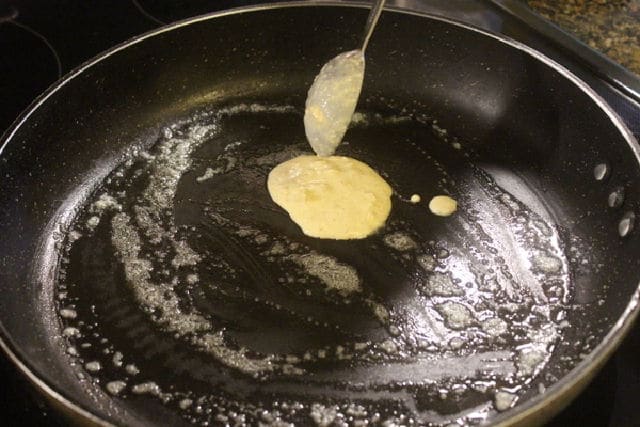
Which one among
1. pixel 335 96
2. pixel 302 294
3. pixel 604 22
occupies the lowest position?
Answer: pixel 302 294

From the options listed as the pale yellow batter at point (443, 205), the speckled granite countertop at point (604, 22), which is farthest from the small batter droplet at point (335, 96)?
the speckled granite countertop at point (604, 22)

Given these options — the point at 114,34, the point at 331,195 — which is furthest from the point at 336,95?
the point at 114,34

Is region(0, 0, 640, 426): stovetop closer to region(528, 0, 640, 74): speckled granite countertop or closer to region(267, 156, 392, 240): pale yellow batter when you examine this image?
region(528, 0, 640, 74): speckled granite countertop

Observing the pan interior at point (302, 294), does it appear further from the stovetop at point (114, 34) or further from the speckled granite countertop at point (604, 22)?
the speckled granite countertop at point (604, 22)

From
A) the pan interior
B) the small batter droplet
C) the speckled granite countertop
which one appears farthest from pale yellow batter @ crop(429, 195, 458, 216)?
the speckled granite countertop

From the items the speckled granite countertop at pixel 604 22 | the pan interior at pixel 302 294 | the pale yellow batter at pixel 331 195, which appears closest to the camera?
the pan interior at pixel 302 294

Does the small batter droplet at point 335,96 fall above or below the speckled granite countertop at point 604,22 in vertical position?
below

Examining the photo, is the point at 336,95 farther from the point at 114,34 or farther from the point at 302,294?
the point at 114,34

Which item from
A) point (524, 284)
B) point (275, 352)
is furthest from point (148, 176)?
point (524, 284)
